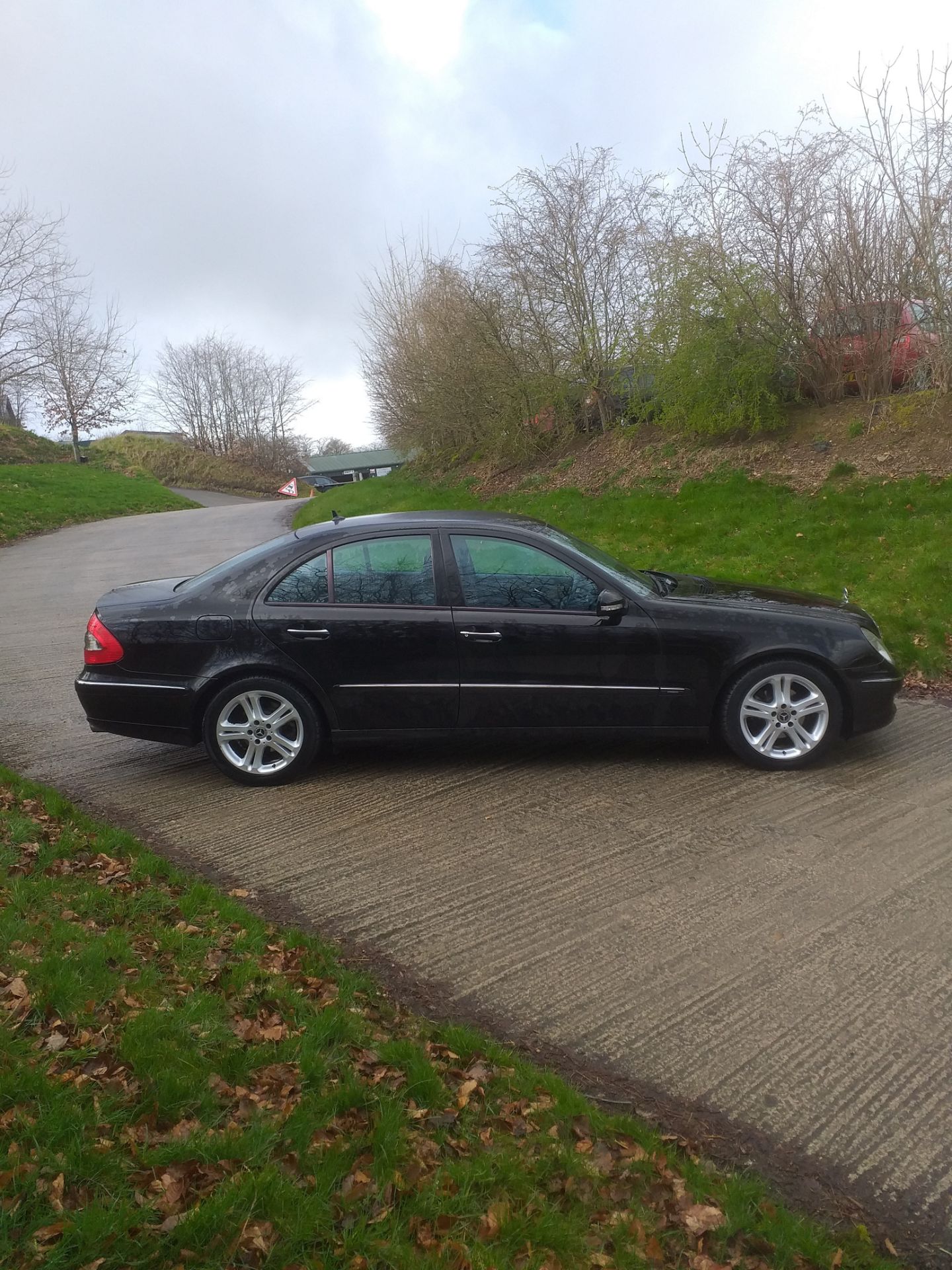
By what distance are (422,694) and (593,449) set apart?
540 inches

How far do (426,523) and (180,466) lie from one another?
4846 cm

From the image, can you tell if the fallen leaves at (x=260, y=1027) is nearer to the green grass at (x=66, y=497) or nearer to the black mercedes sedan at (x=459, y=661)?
the black mercedes sedan at (x=459, y=661)

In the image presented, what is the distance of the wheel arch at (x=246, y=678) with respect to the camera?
559cm

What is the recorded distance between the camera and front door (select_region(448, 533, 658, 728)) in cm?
562

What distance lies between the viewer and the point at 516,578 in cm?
577

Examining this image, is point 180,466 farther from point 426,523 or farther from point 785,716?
point 785,716

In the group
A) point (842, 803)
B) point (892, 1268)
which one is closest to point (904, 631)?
point (842, 803)

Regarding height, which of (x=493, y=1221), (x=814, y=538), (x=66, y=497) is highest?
(x=66, y=497)

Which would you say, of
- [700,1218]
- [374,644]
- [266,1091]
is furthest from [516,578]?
[700,1218]

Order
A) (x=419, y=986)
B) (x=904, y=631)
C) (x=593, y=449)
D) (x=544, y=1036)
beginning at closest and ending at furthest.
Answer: (x=544, y=1036) < (x=419, y=986) < (x=904, y=631) < (x=593, y=449)

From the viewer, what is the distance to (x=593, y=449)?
18500 millimetres

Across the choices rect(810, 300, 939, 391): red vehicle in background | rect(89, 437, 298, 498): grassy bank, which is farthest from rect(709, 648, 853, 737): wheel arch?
rect(89, 437, 298, 498): grassy bank

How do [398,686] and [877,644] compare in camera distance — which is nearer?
[398,686]

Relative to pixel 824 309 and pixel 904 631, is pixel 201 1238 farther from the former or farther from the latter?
pixel 824 309
